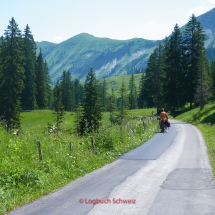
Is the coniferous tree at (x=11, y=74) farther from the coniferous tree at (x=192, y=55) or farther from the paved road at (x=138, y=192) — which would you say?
the paved road at (x=138, y=192)

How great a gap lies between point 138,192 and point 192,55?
5310cm

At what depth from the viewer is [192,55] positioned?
59250mm

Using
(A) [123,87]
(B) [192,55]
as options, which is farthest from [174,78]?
(A) [123,87]

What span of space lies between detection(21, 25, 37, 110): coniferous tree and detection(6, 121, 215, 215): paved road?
223 feet

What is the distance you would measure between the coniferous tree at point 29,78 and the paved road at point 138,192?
67902 millimetres

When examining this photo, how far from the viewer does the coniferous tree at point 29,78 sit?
79.9m

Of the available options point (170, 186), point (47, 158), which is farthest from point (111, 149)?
point (170, 186)

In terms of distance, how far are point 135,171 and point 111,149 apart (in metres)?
4.80

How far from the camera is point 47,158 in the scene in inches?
468

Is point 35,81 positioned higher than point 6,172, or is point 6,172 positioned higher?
point 35,81

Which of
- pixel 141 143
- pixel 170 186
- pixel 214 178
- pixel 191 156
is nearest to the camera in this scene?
pixel 170 186

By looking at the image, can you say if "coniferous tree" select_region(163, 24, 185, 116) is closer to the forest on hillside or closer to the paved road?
the forest on hillside

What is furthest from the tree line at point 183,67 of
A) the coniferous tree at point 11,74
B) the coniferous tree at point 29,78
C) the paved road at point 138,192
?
the paved road at point 138,192

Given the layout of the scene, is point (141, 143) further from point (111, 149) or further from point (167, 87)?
point (167, 87)
